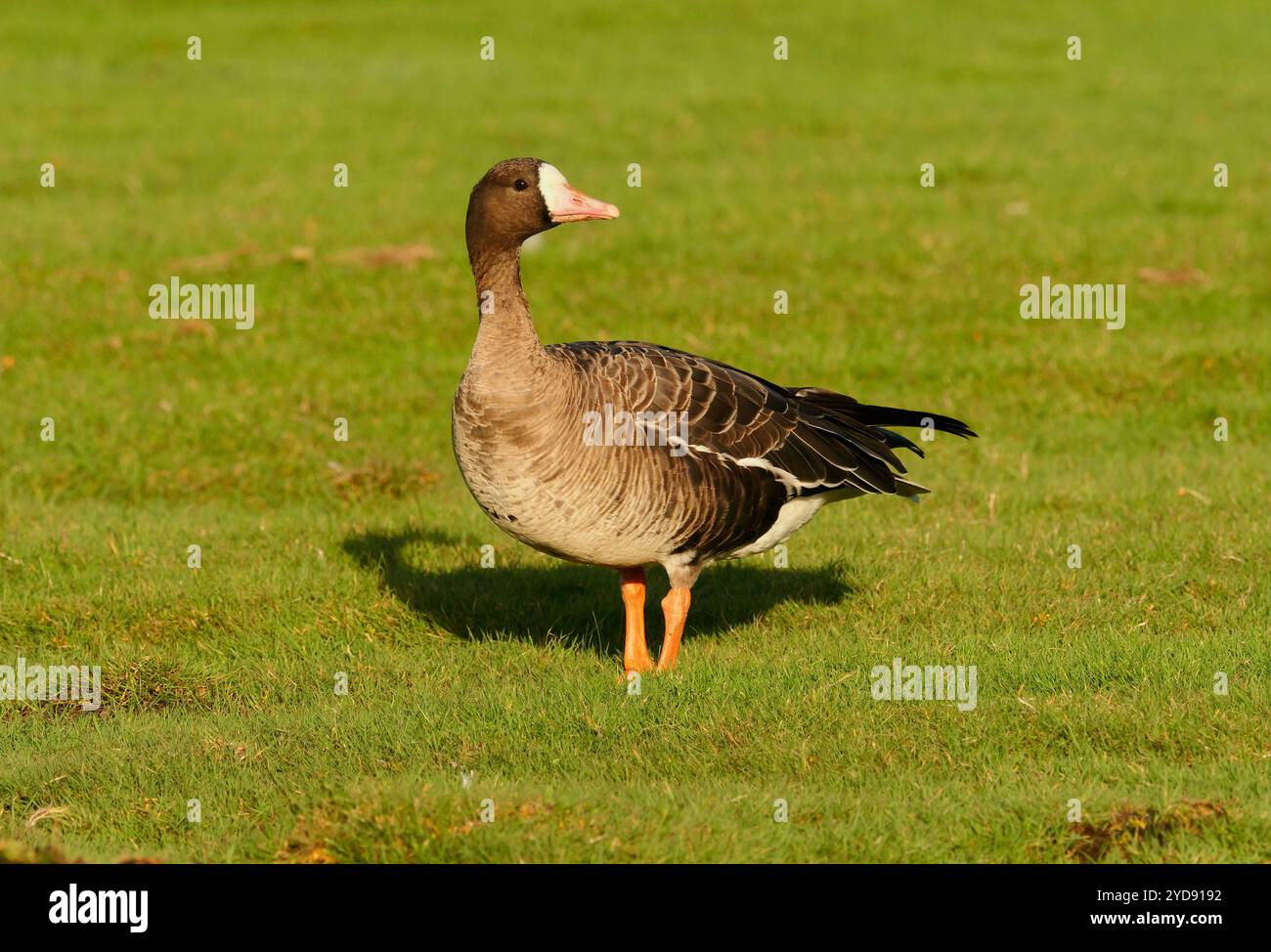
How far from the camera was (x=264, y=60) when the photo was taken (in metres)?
31.8

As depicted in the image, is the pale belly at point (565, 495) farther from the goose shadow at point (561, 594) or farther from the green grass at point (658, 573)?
the goose shadow at point (561, 594)

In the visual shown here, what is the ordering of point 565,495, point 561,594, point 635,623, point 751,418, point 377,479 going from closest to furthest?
point 565,495 → point 751,418 → point 635,623 → point 561,594 → point 377,479

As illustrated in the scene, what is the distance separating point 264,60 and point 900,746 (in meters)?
27.6

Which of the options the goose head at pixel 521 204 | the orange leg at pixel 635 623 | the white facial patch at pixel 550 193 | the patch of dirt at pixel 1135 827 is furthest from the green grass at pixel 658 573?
the white facial patch at pixel 550 193

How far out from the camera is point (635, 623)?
8.84m

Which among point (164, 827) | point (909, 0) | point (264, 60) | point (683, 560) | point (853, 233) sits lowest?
point (164, 827)

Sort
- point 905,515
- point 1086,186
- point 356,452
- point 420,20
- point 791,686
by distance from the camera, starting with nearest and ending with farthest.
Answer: point 791,686 → point 905,515 → point 356,452 → point 1086,186 → point 420,20

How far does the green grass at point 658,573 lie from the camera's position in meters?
7.02

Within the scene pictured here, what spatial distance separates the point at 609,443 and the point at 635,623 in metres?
1.30

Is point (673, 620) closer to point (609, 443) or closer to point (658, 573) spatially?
point (609, 443)

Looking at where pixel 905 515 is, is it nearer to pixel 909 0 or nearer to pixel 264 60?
pixel 264 60

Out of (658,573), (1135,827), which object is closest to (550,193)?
(658,573)

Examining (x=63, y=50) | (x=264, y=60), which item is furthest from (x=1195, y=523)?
(x=63, y=50)

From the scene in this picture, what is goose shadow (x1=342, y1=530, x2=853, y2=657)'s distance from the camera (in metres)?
9.90
